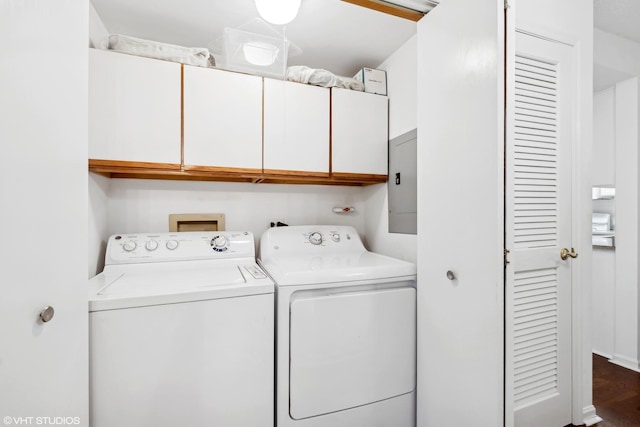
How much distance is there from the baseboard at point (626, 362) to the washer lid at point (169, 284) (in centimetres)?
286

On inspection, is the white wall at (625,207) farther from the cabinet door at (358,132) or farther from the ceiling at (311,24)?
the cabinet door at (358,132)

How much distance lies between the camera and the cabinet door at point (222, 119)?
167 centimetres

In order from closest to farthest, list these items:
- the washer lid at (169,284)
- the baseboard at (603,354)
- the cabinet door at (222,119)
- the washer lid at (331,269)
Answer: the washer lid at (169,284), the washer lid at (331,269), the cabinet door at (222,119), the baseboard at (603,354)

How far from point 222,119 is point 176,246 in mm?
836

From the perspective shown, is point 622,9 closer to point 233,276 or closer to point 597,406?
point 597,406

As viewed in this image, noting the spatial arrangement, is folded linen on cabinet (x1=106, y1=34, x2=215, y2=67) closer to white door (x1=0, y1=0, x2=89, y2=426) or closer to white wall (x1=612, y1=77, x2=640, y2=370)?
white door (x1=0, y1=0, x2=89, y2=426)

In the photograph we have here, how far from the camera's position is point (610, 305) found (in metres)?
2.33

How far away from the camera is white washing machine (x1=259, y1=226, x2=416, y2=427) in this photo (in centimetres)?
139

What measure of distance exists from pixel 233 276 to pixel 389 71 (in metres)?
1.86

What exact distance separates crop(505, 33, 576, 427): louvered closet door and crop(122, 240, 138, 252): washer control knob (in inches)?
82.9

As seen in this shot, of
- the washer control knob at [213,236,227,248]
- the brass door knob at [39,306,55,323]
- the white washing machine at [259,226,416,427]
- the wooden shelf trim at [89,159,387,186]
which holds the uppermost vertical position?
the wooden shelf trim at [89,159,387,186]

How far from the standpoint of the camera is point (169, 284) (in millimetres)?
1338

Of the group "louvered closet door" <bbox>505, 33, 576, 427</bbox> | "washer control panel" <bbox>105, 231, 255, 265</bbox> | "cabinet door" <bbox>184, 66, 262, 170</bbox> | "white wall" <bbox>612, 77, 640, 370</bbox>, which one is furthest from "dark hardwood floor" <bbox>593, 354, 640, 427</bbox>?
"cabinet door" <bbox>184, 66, 262, 170</bbox>

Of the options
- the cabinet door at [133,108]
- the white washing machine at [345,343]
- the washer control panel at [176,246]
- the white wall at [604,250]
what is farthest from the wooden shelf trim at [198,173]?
the white wall at [604,250]
